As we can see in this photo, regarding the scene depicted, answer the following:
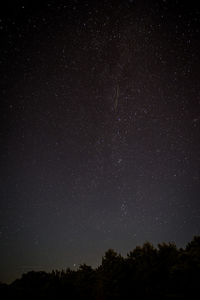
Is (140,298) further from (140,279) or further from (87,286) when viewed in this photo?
(87,286)

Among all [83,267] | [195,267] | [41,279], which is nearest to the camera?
[195,267]

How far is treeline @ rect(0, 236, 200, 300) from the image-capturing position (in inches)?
648

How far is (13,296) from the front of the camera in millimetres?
27109

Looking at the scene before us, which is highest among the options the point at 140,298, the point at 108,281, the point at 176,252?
the point at 176,252

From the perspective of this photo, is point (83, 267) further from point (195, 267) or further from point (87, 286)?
point (195, 267)

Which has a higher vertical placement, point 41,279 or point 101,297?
point 41,279

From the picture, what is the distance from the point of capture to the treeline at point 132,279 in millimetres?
16469

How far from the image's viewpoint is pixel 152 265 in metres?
20.8

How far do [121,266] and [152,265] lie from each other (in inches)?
174

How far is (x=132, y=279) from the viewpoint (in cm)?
2131

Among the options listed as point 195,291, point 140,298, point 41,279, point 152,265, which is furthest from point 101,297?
point 41,279

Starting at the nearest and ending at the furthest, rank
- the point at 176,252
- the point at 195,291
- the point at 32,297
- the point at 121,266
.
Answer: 1. the point at 195,291
2. the point at 176,252
3. the point at 121,266
4. the point at 32,297

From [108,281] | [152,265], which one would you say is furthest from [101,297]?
[152,265]

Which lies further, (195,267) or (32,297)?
(32,297)
